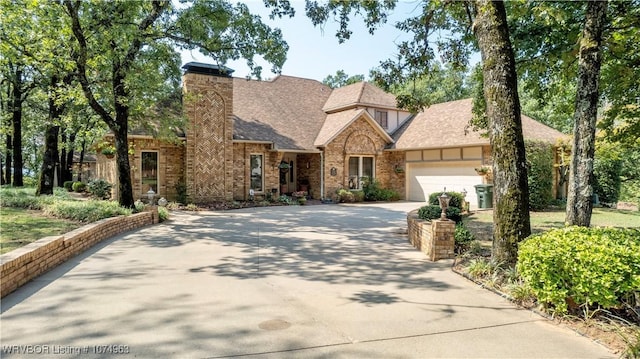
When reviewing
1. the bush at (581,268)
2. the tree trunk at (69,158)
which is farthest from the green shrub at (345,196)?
the tree trunk at (69,158)

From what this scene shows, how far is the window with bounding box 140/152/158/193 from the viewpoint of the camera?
17328 mm

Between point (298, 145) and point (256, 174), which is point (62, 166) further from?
point (298, 145)

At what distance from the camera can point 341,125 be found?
21391 mm

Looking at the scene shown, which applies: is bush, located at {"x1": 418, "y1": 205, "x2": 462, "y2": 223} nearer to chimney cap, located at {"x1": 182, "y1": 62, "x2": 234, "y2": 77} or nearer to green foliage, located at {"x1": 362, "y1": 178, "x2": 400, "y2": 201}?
green foliage, located at {"x1": 362, "y1": 178, "x2": 400, "y2": 201}

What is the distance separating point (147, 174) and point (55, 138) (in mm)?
3961

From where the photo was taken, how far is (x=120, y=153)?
12984 mm

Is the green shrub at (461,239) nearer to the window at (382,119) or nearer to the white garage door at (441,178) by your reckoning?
the white garage door at (441,178)

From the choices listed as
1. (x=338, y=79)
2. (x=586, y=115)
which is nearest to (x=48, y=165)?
(x=586, y=115)

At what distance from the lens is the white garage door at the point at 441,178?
60.0ft

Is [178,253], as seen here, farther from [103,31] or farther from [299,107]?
[299,107]

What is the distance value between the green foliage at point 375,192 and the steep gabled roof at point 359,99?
4.69 metres

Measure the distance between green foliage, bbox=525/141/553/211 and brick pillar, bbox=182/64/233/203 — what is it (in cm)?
1328

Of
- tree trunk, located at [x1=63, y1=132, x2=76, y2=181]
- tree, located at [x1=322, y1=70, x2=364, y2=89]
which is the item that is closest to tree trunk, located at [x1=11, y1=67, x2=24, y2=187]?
tree trunk, located at [x1=63, y1=132, x2=76, y2=181]

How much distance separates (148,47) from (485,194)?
14.5m
